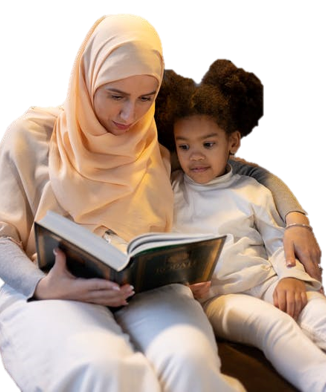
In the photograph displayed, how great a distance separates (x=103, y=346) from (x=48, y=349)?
147mm

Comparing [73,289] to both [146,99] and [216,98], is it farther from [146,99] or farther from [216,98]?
[216,98]

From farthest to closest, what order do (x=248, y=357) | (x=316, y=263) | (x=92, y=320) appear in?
1. (x=316, y=263)
2. (x=248, y=357)
3. (x=92, y=320)

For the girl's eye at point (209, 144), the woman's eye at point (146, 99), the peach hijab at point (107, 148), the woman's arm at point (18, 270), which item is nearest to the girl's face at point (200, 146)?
the girl's eye at point (209, 144)

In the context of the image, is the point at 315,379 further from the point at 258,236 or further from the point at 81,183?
the point at 81,183

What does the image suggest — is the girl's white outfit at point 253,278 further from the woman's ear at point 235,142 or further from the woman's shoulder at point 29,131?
the woman's shoulder at point 29,131

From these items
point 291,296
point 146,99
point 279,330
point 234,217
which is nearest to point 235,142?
point 234,217

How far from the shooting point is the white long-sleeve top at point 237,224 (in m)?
2.13

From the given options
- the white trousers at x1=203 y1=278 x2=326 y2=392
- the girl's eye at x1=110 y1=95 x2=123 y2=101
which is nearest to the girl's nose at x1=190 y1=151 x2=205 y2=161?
the girl's eye at x1=110 y1=95 x2=123 y2=101

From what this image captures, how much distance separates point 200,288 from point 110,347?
18.1 inches

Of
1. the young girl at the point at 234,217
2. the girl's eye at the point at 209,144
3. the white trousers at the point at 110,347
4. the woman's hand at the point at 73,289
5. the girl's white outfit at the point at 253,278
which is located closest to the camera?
the white trousers at the point at 110,347

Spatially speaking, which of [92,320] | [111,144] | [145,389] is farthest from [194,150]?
[145,389]

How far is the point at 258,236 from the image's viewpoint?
2232 millimetres

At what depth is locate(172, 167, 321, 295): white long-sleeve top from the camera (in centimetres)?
213

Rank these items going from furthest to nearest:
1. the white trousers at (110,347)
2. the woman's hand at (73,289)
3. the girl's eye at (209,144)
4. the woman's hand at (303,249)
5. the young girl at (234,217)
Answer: the girl's eye at (209,144), the woman's hand at (303,249), the young girl at (234,217), the woman's hand at (73,289), the white trousers at (110,347)
